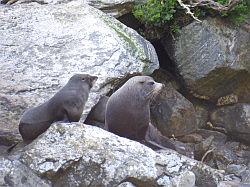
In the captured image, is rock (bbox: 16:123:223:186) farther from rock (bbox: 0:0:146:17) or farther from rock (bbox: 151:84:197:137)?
rock (bbox: 0:0:146:17)

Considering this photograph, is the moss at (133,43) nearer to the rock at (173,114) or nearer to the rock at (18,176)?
the rock at (173,114)

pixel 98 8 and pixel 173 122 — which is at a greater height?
pixel 98 8

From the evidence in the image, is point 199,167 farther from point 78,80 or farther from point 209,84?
point 209,84

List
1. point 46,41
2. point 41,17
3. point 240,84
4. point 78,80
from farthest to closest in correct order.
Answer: point 240,84 → point 41,17 → point 46,41 → point 78,80

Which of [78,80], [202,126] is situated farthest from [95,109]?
[202,126]

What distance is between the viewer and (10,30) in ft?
28.4

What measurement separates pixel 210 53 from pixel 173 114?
1131 millimetres

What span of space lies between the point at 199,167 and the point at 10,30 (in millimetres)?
4065

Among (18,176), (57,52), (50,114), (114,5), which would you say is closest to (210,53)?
(114,5)

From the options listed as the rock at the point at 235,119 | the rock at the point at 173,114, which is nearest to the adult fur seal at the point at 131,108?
the rock at the point at 173,114

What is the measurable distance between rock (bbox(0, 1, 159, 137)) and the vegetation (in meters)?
0.65

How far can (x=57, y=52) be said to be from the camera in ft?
26.7

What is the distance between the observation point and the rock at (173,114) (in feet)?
30.3

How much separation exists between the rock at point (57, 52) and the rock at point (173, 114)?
3.35 feet
